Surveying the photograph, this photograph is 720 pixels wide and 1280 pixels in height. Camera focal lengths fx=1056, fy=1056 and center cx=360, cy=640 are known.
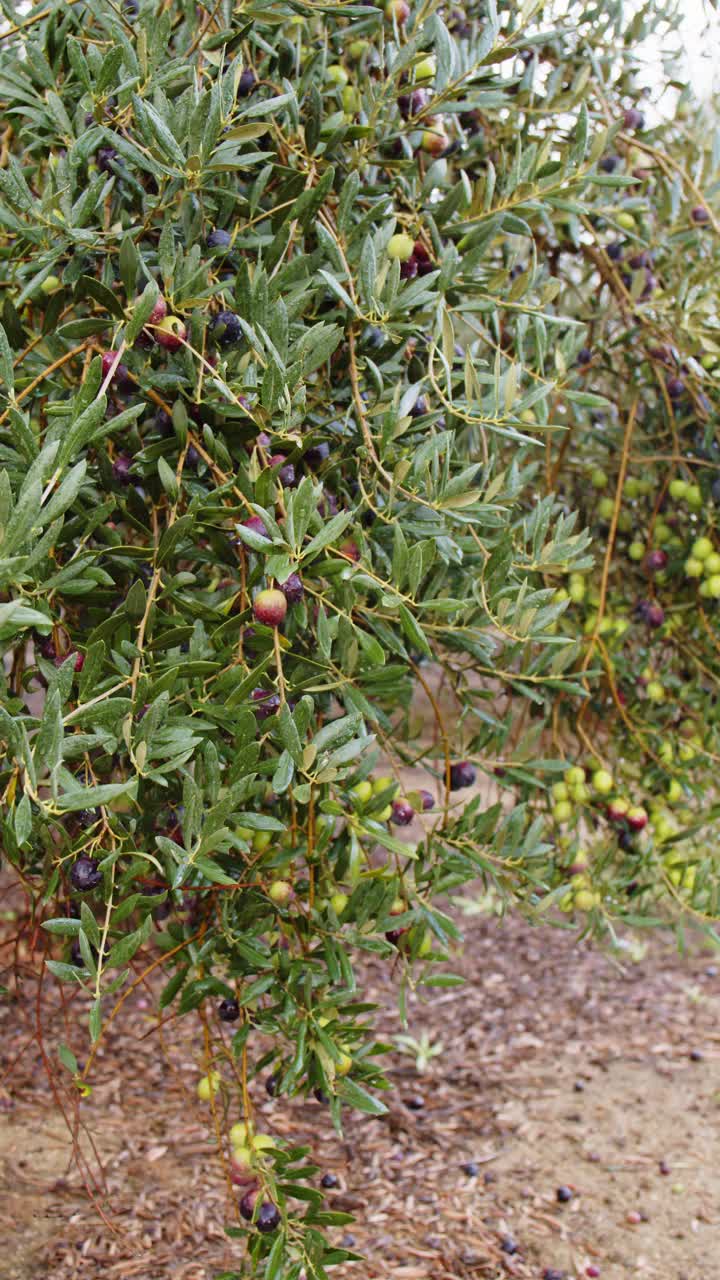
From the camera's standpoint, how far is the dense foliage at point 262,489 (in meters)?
1.23

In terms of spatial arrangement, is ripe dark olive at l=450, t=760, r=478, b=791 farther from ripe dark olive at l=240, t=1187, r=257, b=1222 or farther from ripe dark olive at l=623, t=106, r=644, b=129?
ripe dark olive at l=623, t=106, r=644, b=129

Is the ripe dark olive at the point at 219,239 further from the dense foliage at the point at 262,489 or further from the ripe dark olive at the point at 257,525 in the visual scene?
the ripe dark olive at the point at 257,525

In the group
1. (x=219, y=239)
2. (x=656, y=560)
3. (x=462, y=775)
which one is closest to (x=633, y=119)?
(x=656, y=560)

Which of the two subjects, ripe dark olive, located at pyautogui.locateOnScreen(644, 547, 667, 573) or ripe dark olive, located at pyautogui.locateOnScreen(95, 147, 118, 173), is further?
ripe dark olive, located at pyautogui.locateOnScreen(644, 547, 667, 573)

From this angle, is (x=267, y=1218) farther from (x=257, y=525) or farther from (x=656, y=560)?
(x=656, y=560)

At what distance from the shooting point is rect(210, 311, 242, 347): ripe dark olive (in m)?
1.35

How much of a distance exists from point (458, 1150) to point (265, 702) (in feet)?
7.40

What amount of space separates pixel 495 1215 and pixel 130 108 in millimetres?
2647

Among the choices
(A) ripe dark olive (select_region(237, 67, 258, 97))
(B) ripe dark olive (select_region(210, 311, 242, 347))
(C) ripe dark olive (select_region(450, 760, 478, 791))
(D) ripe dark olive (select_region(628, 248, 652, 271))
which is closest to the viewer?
(B) ripe dark olive (select_region(210, 311, 242, 347))

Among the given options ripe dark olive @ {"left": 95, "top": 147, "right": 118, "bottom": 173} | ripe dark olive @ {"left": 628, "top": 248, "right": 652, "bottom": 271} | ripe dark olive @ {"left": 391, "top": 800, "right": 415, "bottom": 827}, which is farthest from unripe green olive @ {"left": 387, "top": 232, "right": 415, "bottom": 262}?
ripe dark olive @ {"left": 628, "top": 248, "right": 652, "bottom": 271}

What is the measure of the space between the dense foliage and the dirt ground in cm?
65

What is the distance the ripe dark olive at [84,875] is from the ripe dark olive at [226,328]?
0.68 metres

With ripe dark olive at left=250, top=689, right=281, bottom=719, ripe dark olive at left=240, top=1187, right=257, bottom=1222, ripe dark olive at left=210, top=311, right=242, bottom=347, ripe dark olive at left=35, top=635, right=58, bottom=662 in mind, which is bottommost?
ripe dark olive at left=240, top=1187, right=257, bottom=1222

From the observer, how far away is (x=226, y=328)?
1350 millimetres
